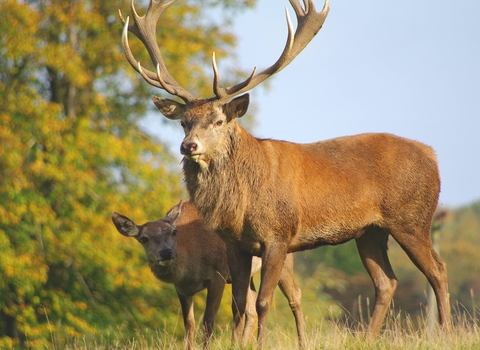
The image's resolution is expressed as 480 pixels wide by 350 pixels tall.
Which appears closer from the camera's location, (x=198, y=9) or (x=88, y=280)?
(x=88, y=280)

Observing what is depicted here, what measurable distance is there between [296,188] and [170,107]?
144 centimetres

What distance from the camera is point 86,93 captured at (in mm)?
19844

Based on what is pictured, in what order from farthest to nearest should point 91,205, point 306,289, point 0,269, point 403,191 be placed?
point 306,289, point 91,205, point 0,269, point 403,191

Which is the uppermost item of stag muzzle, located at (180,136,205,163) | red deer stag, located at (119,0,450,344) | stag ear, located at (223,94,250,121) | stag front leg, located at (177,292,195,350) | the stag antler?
the stag antler

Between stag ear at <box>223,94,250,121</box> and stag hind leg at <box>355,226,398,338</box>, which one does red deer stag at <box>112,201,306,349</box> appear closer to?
stag hind leg at <box>355,226,398,338</box>

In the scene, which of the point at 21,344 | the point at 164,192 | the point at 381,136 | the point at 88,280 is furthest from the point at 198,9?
the point at 381,136

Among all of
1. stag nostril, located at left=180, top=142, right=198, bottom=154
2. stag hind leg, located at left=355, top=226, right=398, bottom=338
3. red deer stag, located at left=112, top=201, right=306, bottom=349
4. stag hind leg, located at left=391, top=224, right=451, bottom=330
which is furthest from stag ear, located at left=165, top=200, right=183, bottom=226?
stag hind leg, located at left=391, top=224, right=451, bottom=330

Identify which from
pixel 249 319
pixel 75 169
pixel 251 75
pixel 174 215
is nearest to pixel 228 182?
pixel 251 75

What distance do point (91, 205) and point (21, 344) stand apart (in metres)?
3.75

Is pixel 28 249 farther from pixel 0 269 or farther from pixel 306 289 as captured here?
pixel 306 289

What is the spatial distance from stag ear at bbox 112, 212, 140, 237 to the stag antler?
1.83 meters

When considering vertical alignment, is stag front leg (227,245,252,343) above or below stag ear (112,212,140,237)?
below

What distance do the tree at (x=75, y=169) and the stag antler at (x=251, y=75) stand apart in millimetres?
9124

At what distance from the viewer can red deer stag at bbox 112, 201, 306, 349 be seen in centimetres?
856
